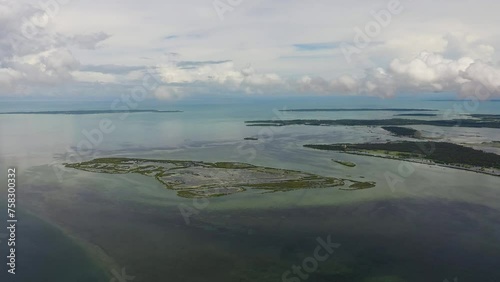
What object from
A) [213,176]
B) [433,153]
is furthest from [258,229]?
[433,153]

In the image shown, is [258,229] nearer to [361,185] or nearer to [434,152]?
[361,185]

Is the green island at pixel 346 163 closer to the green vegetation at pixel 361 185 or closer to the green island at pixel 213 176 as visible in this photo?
the green island at pixel 213 176

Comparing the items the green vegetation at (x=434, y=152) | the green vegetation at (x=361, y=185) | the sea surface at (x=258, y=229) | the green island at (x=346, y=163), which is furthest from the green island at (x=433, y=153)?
the green vegetation at (x=361, y=185)

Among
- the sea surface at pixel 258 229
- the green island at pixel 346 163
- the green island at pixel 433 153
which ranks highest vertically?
the green island at pixel 433 153

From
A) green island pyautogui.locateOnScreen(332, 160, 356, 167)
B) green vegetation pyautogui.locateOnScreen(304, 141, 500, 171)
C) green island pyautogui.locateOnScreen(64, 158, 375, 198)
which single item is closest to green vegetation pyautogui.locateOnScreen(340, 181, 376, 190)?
green island pyautogui.locateOnScreen(64, 158, 375, 198)

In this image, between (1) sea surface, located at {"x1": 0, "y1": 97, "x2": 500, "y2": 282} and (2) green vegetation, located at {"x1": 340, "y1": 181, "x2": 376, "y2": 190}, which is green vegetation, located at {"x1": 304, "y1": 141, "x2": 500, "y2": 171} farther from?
(2) green vegetation, located at {"x1": 340, "y1": 181, "x2": 376, "y2": 190}
